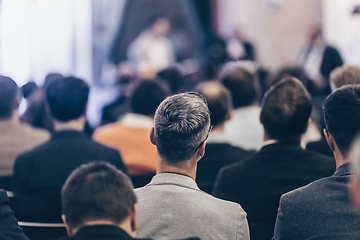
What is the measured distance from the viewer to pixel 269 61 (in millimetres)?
10250

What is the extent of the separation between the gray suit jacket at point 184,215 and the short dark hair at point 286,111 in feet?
2.36

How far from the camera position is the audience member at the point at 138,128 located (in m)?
3.04

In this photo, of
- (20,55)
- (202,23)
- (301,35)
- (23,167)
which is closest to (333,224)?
(23,167)

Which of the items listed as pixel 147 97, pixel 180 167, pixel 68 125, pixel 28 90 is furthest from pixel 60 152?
pixel 28 90

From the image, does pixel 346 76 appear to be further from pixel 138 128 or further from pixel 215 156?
pixel 138 128

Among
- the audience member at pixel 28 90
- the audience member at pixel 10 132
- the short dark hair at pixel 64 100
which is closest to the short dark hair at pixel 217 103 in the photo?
the short dark hair at pixel 64 100

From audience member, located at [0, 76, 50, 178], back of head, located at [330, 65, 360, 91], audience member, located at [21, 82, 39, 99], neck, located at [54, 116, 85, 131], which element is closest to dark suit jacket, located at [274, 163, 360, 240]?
back of head, located at [330, 65, 360, 91]

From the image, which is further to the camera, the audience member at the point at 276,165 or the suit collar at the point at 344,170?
the audience member at the point at 276,165

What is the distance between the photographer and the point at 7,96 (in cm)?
287

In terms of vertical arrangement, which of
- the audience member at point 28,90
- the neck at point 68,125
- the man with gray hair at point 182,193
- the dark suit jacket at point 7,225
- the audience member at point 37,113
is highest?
the man with gray hair at point 182,193

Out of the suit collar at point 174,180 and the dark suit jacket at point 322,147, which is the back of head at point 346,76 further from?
the suit collar at point 174,180

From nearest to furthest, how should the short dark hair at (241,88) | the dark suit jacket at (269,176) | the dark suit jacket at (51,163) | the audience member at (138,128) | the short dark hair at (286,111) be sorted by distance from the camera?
the dark suit jacket at (269,176) → the short dark hair at (286,111) → the dark suit jacket at (51,163) → the audience member at (138,128) → the short dark hair at (241,88)

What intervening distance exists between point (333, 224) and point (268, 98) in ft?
2.86

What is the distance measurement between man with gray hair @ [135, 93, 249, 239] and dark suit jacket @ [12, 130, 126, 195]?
90cm
